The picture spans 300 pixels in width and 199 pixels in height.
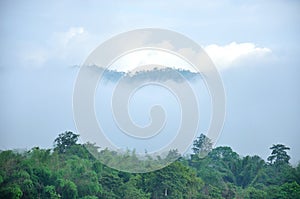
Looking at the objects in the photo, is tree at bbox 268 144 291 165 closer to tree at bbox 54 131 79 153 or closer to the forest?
the forest

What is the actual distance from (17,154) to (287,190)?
13.0 feet

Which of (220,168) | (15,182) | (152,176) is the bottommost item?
(15,182)

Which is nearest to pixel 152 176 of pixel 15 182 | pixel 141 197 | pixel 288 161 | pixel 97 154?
pixel 141 197

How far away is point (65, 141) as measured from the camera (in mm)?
8242

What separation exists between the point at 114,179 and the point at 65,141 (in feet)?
4.94

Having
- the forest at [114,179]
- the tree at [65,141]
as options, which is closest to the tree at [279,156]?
the forest at [114,179]

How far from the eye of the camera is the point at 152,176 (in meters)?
7.16

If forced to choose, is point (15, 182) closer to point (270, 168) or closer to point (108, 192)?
point (108, 192)

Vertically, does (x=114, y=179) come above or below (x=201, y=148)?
below

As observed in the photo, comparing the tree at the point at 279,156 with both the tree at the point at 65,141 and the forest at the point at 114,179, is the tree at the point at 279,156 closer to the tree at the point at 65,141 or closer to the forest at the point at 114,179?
the forest at the point at 114,179

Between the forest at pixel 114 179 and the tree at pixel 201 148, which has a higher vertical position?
the tree at pixel 201 148

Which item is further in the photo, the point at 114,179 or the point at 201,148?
the point at 201,148

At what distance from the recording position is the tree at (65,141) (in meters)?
8.12

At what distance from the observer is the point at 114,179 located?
7.14 metres
